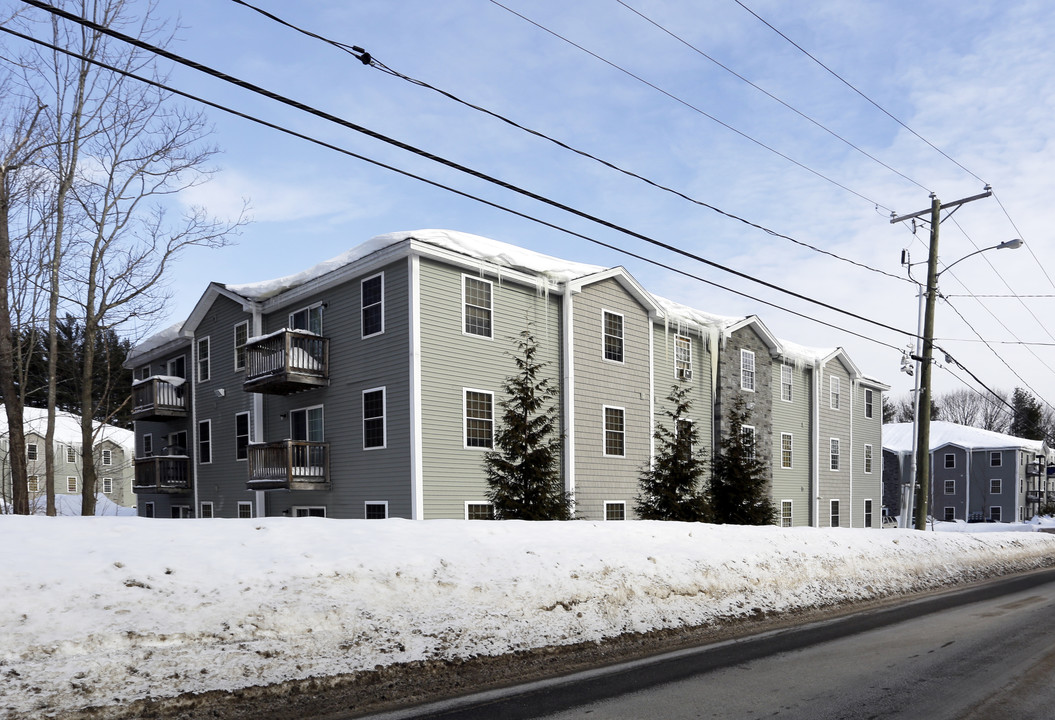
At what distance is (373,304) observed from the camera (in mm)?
21375

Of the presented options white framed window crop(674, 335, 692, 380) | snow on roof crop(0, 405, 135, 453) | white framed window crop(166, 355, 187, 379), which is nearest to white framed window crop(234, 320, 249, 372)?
white framed window crop(166, 355, 187, 379)

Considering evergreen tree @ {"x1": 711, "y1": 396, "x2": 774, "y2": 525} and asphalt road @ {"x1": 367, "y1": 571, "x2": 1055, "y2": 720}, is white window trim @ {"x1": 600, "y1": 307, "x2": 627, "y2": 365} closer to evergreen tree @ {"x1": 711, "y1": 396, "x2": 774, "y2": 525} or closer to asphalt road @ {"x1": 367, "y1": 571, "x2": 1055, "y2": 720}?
evergreen tree @ {"x1": 711, "y1": 396, "x2": 774, "y2": 525}

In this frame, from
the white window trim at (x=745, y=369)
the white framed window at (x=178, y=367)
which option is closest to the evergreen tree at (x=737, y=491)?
the white window trim at (x=745, y=369)

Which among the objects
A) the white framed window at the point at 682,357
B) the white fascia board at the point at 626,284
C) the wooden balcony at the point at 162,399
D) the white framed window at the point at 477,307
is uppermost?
the white fascia board at the point at 626,284

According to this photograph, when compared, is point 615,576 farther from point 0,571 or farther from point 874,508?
point 874,508

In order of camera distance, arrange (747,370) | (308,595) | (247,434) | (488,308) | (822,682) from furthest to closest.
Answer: (747,370) → (247,434) → (488,308) → (822,682) → (308,595)

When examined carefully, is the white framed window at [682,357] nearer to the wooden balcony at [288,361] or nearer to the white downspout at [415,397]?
the white downspout at [415,397]

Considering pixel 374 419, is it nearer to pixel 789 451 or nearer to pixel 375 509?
pixel 375 509

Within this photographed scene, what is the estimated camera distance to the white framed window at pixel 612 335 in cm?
2476

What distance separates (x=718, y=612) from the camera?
1072 cm

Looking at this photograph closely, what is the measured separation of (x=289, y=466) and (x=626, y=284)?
1190 cm

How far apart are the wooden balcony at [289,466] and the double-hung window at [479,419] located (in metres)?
4.49

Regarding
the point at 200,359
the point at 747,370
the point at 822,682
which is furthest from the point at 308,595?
the point at 747,370

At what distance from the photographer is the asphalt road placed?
6.60 m
